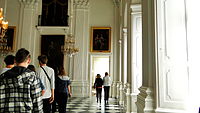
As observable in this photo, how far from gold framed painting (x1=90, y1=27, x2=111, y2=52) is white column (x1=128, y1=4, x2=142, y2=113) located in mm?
9340

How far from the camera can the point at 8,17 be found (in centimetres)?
1555

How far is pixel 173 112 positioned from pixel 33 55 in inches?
550

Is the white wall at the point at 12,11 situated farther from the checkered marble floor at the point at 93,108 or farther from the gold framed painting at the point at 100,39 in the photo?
the checkered marble floor at the point at 93,108

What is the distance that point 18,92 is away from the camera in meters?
2.29

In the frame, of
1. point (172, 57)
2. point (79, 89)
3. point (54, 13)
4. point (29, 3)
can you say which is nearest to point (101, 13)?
point (54, 13)

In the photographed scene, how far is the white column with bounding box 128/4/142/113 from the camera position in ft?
18.1

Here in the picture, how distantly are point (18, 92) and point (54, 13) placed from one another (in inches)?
545

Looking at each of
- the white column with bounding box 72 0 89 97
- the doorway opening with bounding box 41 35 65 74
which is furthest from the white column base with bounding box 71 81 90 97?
the doorway opening with bounding box 41 35 65 74

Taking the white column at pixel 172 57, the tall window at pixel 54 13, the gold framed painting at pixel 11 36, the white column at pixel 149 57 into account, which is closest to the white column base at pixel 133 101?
the white column at pixel 149 57

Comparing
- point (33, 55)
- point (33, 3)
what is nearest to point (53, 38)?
point (33, 55)

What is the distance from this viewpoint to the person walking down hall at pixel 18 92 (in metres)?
2.26

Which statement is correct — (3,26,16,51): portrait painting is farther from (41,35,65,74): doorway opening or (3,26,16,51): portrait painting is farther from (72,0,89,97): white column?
(72,0,89,97): white column

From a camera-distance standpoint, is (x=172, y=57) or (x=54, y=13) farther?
(x=54, y=13)

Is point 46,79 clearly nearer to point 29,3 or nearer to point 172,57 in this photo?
point 172,57
